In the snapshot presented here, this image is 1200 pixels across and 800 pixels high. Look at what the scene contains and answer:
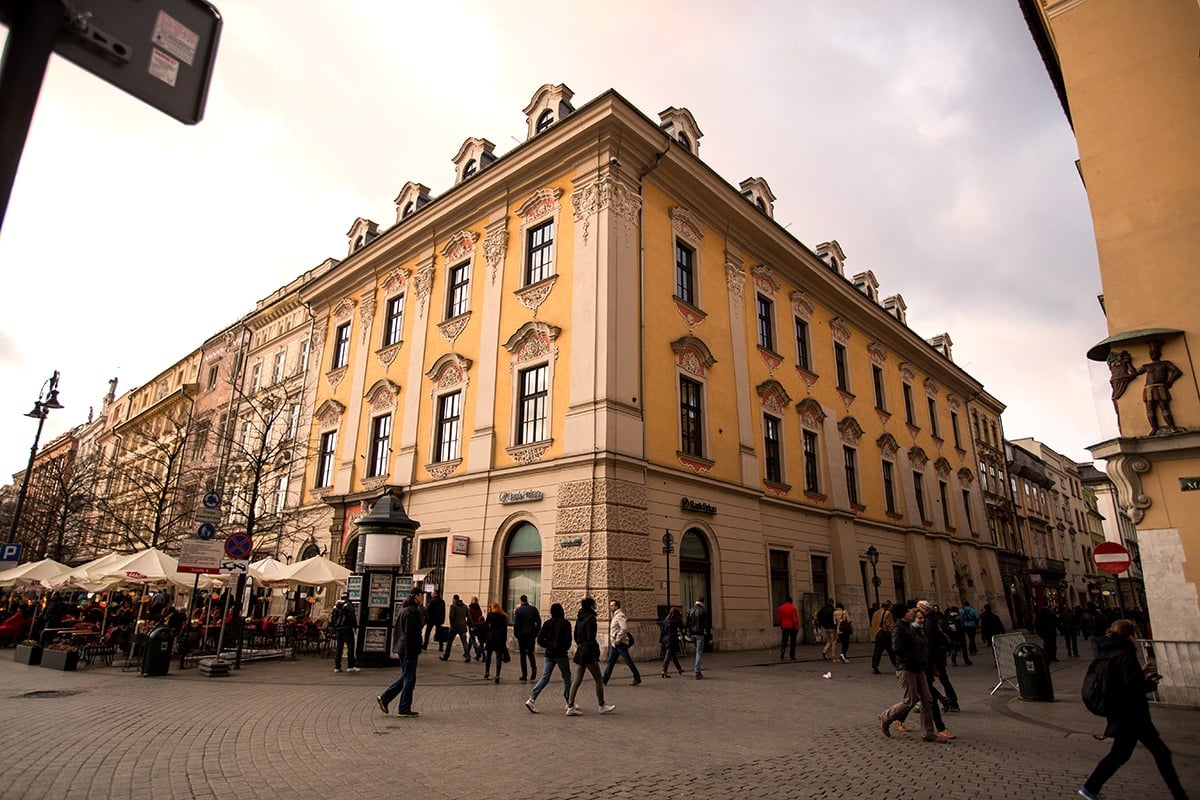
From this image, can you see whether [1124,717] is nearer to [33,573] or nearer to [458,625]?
[458,625]

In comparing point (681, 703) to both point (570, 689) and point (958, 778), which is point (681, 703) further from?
point (958, 778)

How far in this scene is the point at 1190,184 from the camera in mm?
13352

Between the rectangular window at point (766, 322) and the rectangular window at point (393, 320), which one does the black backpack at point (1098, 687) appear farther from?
the rectangular window at point (393, 320)

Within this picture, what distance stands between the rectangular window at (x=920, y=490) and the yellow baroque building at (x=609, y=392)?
1.96m

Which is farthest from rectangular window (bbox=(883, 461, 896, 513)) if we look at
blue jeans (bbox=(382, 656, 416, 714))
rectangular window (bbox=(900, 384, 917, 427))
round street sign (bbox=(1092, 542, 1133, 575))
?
blue jeans (bbox=(382, 656, 416, 714))

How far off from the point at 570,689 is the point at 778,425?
1667 centimetres

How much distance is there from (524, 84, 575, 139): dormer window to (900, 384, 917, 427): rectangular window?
2367cm

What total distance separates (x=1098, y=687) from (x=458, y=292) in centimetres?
2198

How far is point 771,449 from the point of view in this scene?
80.6ft

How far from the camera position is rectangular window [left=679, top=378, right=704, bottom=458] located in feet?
67.7

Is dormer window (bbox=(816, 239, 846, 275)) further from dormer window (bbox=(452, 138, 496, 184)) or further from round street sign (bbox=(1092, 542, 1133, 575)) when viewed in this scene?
round street sign (bbox=(1092, 542, 1133, 575))

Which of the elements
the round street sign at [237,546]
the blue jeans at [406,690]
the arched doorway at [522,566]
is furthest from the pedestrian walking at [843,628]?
the round street sign at [237,546]

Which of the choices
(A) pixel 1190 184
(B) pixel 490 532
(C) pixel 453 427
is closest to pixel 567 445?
(B) pixel 490 532

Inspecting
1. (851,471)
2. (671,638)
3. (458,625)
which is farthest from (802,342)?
(458,625)
